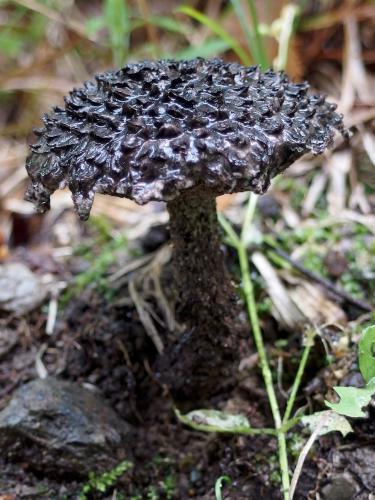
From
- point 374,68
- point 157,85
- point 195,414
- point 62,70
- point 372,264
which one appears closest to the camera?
point 157,85

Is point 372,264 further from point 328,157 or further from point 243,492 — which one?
point 243,492

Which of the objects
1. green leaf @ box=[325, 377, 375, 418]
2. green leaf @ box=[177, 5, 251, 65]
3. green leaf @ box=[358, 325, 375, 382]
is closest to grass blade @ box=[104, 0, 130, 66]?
green leaf @ box=[177, 5, 251, 65]

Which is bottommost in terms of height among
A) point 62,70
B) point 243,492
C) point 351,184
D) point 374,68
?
point 243,492

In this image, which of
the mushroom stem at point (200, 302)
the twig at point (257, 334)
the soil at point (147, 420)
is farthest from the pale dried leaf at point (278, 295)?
the mushroom stem at point (200, 302)

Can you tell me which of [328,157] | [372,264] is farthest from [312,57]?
[372,264]

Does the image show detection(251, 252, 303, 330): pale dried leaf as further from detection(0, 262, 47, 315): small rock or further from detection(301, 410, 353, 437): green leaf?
detection(0, 262, 47, 315): small rock

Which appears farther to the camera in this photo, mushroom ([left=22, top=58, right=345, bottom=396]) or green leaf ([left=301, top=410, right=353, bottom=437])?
green leaf ([left=301, top=410, right=353, bottom=437])
